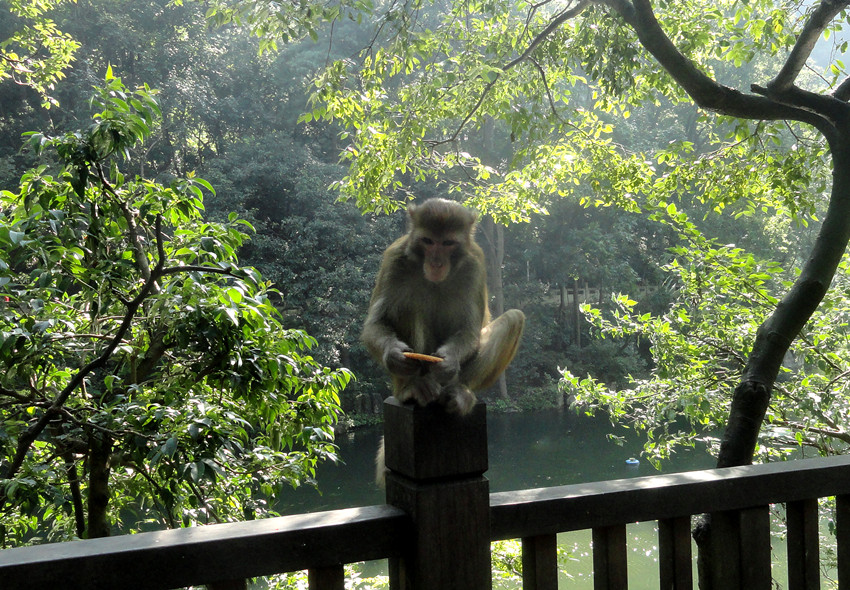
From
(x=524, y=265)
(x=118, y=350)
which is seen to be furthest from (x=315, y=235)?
(x=118, y=350)

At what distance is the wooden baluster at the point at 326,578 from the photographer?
122 cm

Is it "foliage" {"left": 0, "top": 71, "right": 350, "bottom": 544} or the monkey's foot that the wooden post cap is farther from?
"foliage" {"left": 0, "top": 71, "right": 350, "bottom": 544}

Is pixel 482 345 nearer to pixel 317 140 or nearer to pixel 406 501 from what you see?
pixel 406 501

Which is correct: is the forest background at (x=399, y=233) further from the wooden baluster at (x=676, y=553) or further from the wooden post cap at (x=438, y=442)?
the wooden baluster at (x=676, y=553)

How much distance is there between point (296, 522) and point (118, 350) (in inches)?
59.6

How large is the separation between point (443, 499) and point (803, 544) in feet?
3.04

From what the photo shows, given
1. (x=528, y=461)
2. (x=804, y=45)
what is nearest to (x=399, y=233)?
(x=528, y=461)

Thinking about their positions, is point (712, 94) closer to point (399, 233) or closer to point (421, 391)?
point (421, 391)

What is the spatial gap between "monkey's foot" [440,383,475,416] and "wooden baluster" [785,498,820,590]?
835 mm

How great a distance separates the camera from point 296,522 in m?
1.19

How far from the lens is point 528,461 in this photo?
13.0 meters

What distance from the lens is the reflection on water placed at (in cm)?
1105

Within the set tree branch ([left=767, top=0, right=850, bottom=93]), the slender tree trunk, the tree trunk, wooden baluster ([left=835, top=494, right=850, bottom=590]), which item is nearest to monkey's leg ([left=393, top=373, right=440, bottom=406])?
wooden baluster ([left=835, top=494, right=850, bottom=590])

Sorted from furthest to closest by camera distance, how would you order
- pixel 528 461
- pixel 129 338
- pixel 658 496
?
pixel 528 461 → pixel 129 338 → pixel 658 496
